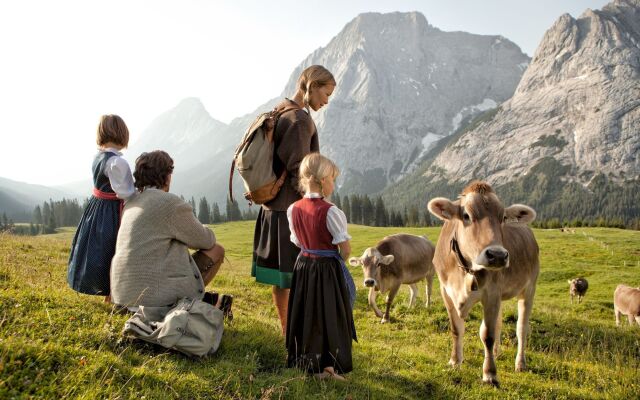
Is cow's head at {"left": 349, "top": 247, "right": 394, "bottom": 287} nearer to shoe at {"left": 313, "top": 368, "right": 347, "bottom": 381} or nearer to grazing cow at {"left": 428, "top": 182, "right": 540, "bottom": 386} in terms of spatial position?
grazing cow at {"left": 428, "top": 182, "right": 540, "bottom": 386}

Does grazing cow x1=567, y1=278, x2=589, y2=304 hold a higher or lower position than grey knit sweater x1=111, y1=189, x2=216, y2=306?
lower

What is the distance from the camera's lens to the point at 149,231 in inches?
213

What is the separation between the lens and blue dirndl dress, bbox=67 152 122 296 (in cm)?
617

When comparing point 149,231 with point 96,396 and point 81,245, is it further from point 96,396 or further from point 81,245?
point 96,396

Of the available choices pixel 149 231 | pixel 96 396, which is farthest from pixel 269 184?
pixel 96 396

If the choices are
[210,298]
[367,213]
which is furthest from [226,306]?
[367,213]

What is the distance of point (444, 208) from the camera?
6.41m

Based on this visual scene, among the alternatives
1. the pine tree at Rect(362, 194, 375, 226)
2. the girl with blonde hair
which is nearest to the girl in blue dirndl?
the girl with blonde hair

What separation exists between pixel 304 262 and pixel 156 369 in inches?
82.2

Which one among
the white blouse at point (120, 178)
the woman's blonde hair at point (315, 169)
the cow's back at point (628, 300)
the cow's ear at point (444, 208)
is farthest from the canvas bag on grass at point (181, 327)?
the cow's back at point (628, 300)

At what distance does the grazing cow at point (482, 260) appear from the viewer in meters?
5.67

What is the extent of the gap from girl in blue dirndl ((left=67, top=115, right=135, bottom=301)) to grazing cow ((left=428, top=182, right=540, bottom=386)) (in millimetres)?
4880

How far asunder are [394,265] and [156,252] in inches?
374

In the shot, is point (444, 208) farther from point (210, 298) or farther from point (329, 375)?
point (210, 298)
